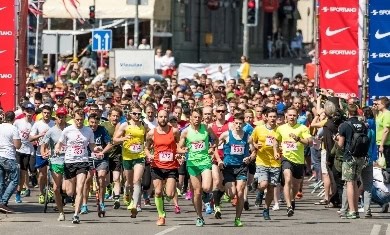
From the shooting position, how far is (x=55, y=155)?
24.1 m

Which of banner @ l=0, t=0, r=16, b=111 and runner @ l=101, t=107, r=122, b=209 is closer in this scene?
runner @ l=101, t=107, r=122, b=209

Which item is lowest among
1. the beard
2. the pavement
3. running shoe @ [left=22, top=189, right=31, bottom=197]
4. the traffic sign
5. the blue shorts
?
running shoe @ [left=22, top=189, right=31, bottom=197]

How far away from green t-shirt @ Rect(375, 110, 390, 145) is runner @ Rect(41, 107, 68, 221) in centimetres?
609

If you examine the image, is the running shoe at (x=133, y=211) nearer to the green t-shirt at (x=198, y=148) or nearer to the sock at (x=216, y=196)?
the sock at (x=216, y=196)

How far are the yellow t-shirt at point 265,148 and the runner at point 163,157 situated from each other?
1.64 meters

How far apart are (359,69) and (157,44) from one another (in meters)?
34.2

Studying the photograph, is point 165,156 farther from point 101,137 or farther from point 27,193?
point 27,193

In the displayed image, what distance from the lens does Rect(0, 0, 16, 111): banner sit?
29797 mm

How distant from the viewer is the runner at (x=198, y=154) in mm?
23250

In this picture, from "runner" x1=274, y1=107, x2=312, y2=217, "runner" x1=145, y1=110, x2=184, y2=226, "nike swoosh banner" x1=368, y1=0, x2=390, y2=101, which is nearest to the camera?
"runner" x1=145, y1=110, x2=184, y2=226

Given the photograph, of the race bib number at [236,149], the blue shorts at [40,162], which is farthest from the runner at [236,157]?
the blue shorts at [40,162]

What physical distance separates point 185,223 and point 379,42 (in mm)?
7653

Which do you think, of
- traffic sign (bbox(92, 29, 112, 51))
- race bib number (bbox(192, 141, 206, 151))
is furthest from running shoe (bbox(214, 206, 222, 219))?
traffic sign (bbox(92, 29, 112, 51))

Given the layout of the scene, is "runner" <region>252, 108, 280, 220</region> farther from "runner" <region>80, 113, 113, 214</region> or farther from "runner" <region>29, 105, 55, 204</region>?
"runner" <region>29, 105, 55, 204</region>
